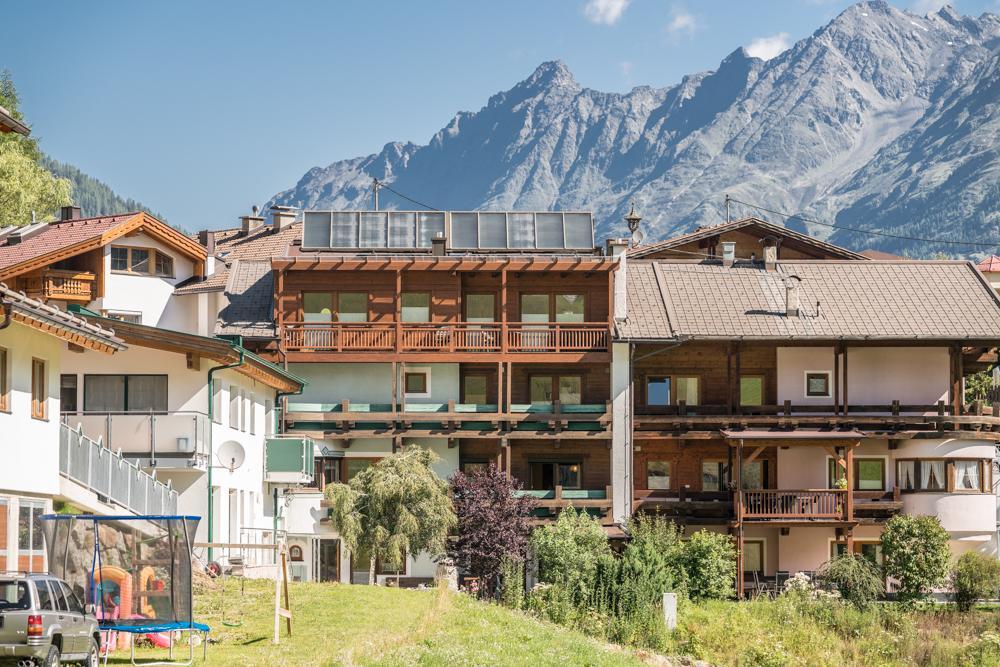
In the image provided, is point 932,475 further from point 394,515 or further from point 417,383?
point 394,515

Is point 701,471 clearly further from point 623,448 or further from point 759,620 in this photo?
point 759,620

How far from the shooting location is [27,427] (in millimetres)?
28516

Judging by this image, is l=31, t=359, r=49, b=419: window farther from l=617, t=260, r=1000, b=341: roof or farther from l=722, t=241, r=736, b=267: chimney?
l=722, t=241, r=736, b=267: chimney

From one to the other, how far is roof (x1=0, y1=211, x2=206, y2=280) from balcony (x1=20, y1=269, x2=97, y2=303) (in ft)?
1.73

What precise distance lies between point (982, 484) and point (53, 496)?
3549 centimetres

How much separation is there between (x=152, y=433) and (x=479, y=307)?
19.8 m

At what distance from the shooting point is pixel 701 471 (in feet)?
185

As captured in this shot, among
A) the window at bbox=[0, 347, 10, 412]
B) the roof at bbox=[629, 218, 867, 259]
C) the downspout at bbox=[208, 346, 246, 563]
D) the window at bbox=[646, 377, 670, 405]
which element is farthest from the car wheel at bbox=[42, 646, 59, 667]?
the roof at bbox=[629, 218, 867, 259]

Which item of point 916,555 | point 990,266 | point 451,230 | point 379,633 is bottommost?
point 916,555

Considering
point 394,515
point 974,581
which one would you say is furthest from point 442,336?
point 974,581

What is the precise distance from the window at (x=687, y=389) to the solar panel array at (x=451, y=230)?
5826 mm

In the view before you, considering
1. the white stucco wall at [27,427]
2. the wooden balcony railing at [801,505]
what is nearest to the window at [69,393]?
the white stucco wall at [27,427]

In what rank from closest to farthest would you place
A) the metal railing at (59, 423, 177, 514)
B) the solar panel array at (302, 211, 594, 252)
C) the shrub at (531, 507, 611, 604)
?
the metal railing at (59, 423, 177, 514) < the shrub at (531, 507, 611, 604) < the solar panel array at (302, 211, 594, 252)

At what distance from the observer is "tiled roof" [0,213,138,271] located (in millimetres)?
51906
